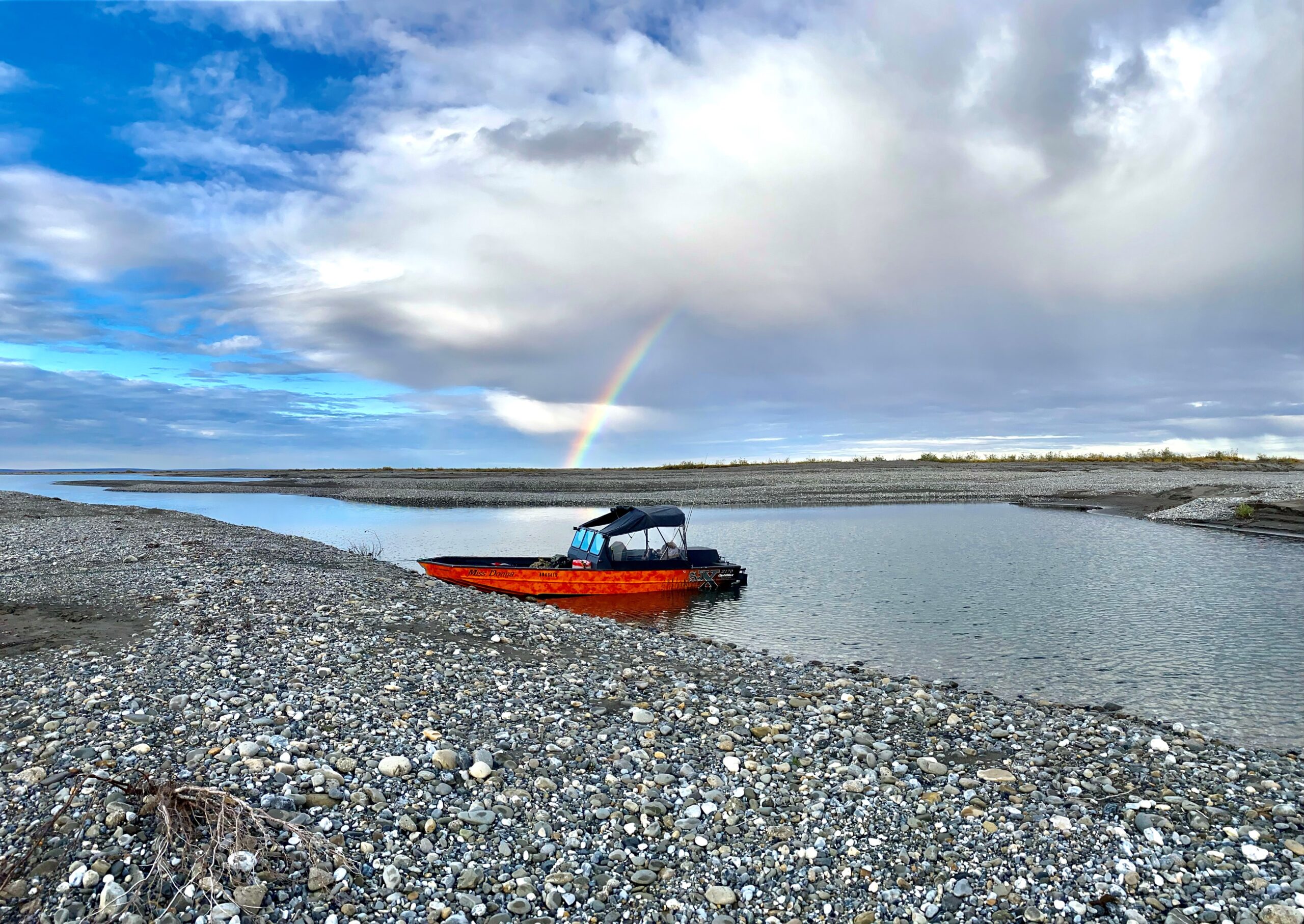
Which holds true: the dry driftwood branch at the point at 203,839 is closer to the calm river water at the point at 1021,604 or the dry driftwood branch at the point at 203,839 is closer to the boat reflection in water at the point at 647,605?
the calm river water at the point at 1021,604

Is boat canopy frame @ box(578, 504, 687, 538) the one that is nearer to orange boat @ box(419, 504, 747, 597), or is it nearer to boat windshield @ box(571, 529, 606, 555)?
orange boat @ box(419, 504, 747, 597)

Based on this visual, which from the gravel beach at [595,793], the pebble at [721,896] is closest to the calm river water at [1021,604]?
the gravel beach at [595,793]

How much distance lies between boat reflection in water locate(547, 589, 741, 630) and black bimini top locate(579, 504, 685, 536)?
280 centimetres

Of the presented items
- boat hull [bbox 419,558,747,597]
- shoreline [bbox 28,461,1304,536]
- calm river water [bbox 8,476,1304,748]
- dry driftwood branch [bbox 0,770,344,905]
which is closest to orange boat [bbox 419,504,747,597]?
boat hull [bbox 419,558,747,597]

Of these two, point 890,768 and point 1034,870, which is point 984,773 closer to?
point 890,768

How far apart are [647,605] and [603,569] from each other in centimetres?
247

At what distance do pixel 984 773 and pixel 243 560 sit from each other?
28311 mm

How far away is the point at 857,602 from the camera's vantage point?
2739 cm

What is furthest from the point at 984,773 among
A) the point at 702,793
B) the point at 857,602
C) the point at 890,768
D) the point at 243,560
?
the point at 243,560

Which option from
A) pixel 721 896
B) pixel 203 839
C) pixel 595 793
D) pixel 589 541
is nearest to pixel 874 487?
pixel 589 541

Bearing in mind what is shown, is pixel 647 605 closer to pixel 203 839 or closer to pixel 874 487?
pixel 203 839

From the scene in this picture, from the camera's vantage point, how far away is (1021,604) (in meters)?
27.2

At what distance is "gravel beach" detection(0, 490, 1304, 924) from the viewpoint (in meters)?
7.34

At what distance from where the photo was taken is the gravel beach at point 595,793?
24.1 feet
